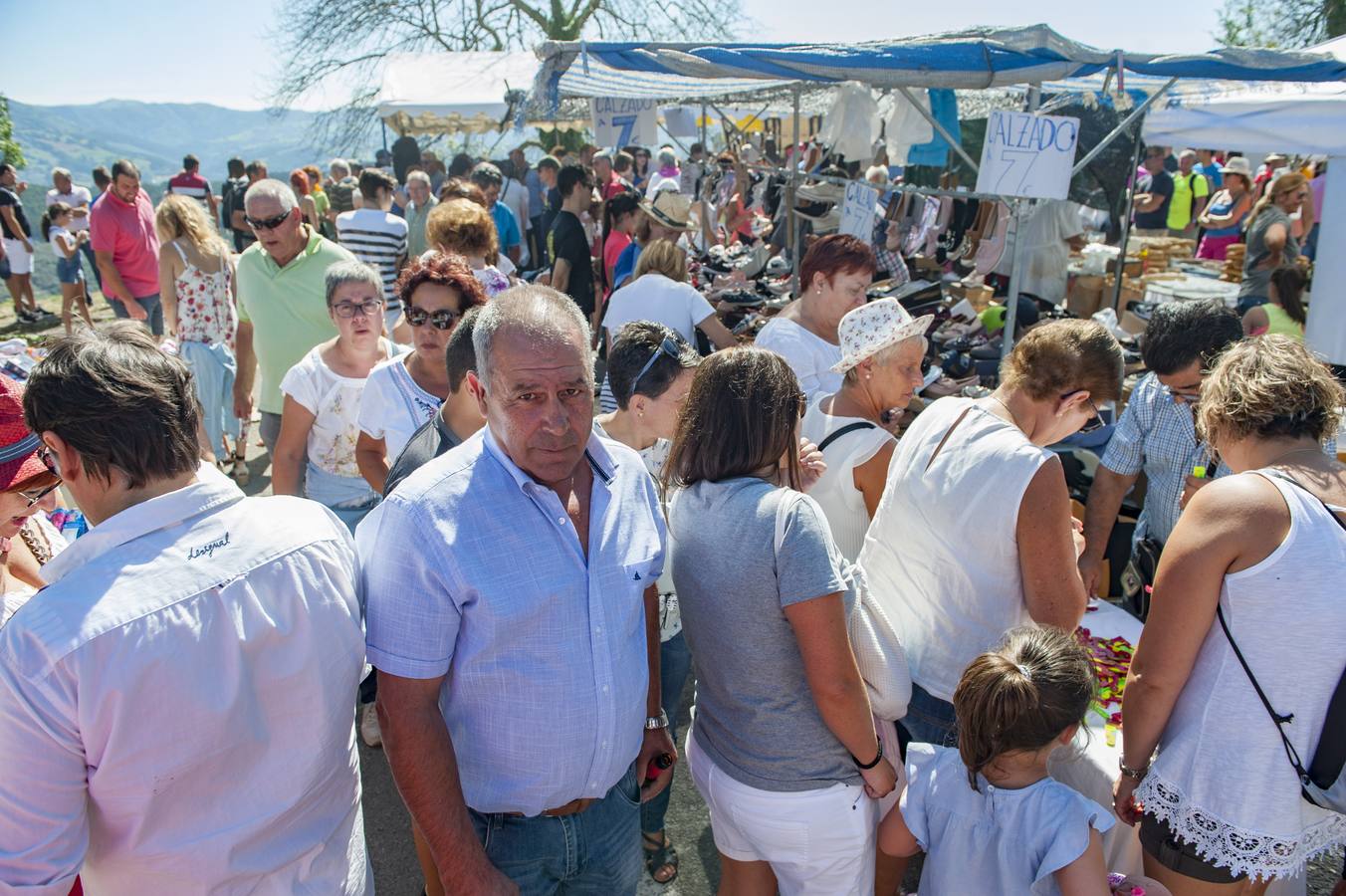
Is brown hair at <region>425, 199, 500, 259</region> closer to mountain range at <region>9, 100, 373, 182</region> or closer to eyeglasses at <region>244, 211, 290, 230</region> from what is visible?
eyeglasses at <region>244, 211, 290, 230</region>

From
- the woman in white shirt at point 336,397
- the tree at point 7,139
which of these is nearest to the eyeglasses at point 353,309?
the woman in white shirt at point 336,397

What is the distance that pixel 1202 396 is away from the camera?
1948mm

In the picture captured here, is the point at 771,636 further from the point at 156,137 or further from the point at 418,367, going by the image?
the point at 156,137

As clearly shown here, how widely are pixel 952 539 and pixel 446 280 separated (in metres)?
1.86

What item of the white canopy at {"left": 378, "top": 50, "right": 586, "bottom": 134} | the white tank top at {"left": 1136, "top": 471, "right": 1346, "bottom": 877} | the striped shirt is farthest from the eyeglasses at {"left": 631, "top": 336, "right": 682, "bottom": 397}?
the white canopy at {"left": 378, "top": 50, "right": 586, "bottom": 134}

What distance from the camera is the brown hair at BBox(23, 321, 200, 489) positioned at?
1.27 meters

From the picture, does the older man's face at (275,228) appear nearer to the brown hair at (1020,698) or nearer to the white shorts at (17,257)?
the brown hair at (1020,698)

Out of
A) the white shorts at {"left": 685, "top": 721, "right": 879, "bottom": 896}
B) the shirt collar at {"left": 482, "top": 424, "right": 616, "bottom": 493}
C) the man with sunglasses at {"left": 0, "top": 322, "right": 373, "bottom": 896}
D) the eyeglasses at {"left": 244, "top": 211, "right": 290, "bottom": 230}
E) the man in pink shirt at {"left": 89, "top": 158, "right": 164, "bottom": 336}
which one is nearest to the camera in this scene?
the man with sunglasses at {"left": 0, "top": 322, "right": 373, "bottom": 896}

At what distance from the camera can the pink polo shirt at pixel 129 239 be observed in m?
6.30

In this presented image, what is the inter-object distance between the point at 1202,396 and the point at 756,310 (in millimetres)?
5733

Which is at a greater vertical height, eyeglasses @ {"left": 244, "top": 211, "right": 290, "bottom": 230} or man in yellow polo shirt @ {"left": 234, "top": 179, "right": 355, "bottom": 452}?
eyeglasses @ {"left": 244, "top": 211, "right": 290, "bottom": 230}

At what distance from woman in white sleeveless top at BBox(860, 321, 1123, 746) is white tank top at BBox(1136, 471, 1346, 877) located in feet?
1.11

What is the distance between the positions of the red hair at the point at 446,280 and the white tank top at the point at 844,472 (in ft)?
4.07

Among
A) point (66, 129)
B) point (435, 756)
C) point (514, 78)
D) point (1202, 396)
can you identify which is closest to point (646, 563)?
point (435, 756)
